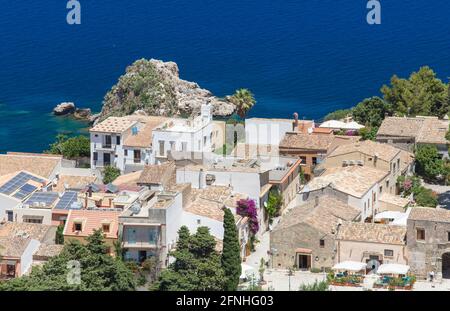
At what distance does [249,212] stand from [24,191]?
1232 cm

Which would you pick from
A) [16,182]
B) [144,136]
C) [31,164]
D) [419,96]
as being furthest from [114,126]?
[419,96]

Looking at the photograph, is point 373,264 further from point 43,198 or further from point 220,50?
point 220,50

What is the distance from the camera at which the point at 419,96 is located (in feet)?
232

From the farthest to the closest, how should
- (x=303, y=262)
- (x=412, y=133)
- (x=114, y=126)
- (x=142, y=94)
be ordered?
(x=142, y=94), (x=114, y=126), (x=412, y=133), (x=303, y=262)

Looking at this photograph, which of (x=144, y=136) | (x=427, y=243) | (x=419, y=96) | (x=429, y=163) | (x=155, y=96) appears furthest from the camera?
(x=155, y=96)

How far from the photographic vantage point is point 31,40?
145375mm

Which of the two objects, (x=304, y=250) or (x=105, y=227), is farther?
(x=105, y=227)

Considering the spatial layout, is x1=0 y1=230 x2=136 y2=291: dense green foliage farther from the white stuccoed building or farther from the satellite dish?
the white stuccoed building

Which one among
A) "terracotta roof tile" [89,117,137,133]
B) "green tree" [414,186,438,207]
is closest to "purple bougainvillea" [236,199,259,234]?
"green tree" [414,186,438,207]

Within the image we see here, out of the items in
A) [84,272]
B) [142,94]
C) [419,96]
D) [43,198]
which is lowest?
[84,272]

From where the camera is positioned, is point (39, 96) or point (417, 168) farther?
point (39, 96)
